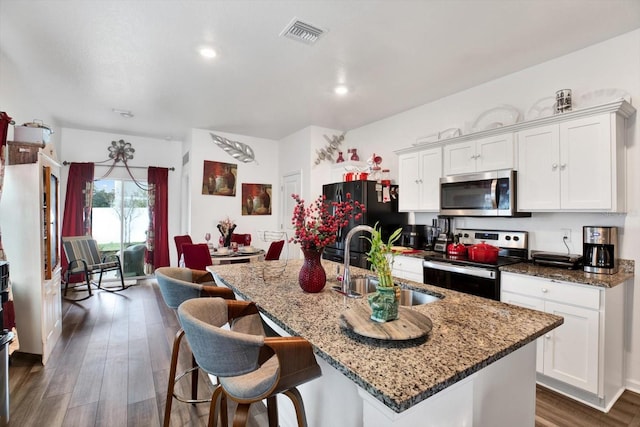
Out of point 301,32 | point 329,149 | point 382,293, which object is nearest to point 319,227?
point 382,293

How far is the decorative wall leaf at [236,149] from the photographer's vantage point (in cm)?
536

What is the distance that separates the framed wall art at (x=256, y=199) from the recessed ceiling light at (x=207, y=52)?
303 centimetres

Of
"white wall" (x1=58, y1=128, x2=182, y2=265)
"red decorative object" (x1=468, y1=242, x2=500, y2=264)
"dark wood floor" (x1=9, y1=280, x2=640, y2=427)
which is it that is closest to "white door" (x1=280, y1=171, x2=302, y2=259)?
"white wall" (x1=58, y1=128, x2=182, y2=265)

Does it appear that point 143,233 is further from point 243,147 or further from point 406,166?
point 406,166

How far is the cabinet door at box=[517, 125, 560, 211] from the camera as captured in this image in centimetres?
254

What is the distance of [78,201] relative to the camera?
5352 millimetres

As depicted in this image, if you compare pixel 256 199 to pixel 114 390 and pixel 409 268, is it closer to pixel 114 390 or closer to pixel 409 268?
pixel 409 268

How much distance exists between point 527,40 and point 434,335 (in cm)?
263

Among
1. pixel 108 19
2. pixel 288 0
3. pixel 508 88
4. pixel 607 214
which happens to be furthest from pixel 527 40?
pixel 108 19

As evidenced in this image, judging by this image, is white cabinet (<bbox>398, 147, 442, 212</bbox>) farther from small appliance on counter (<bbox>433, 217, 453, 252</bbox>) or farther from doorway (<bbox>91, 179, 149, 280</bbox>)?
doorway (<bbox>91, 179, 149, 280</bbox>)

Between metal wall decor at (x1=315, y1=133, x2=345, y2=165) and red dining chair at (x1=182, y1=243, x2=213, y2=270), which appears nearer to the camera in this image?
red dining chair at (x1=182, y1=243, x2=213, y2=270)

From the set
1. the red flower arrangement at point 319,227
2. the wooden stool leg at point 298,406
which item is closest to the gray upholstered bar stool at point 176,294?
the red flower arrangement at point 319,227

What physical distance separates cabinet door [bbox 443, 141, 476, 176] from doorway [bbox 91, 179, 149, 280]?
5448 mm

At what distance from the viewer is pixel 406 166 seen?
3816 mm
